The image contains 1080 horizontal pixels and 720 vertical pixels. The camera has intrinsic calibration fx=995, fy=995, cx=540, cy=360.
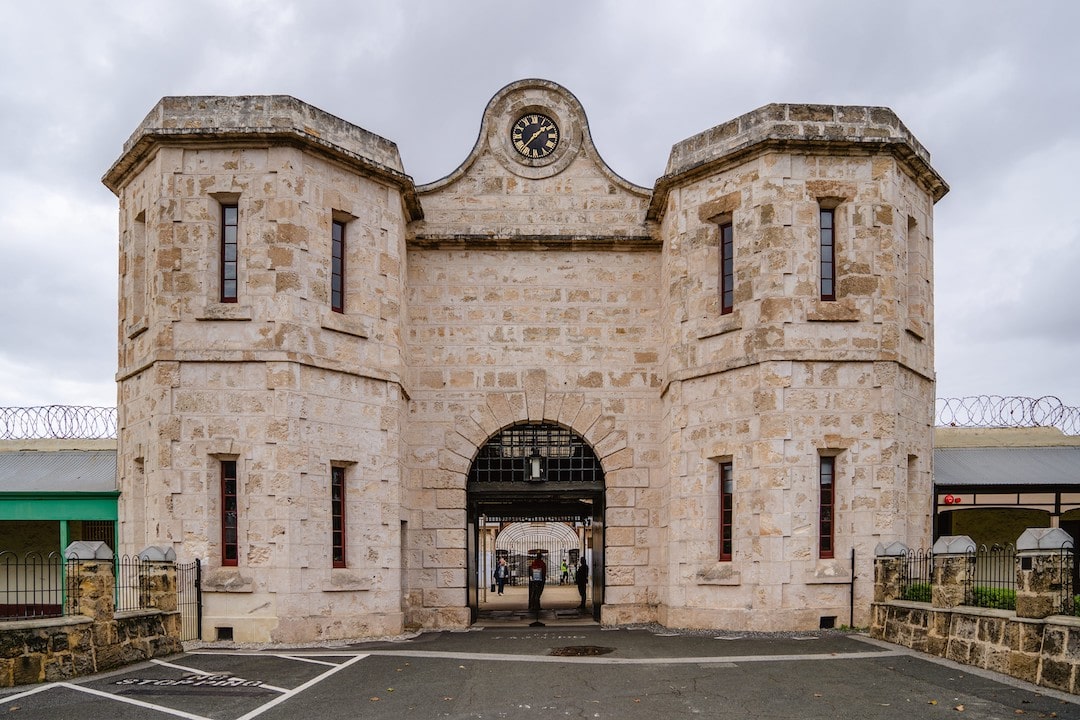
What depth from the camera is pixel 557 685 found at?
35.9 feet

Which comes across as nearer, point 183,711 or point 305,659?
point 183,711

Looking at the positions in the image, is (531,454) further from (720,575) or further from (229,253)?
(229,253)

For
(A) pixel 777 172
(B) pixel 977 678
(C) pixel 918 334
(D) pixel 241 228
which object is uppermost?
(A) pixel 777 172

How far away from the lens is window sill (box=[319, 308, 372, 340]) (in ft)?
52.0

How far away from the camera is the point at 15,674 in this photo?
11.0 metres

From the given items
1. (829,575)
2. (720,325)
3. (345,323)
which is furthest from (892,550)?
(345,323)

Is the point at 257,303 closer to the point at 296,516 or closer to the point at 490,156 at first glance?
the point at 296,516

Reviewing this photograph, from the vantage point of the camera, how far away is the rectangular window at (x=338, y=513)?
15852 mm

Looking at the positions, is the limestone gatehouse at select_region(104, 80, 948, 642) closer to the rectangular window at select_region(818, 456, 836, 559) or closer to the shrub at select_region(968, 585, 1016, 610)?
the rectangular window at select_region(818, 456, 836, 559)

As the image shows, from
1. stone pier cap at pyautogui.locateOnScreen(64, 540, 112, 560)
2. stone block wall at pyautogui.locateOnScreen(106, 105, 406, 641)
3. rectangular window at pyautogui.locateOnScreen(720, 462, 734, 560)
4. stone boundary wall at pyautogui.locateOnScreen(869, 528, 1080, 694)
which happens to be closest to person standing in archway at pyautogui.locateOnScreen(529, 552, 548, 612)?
stone block wall at pyautogui.locateOnScreen(106, 105, 406, 641)

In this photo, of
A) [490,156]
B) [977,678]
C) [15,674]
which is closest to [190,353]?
[15,674]

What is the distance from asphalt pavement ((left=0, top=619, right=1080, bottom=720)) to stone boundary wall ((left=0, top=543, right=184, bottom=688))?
257mm

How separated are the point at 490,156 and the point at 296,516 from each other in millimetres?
7836

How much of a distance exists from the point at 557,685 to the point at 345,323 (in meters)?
7.45
